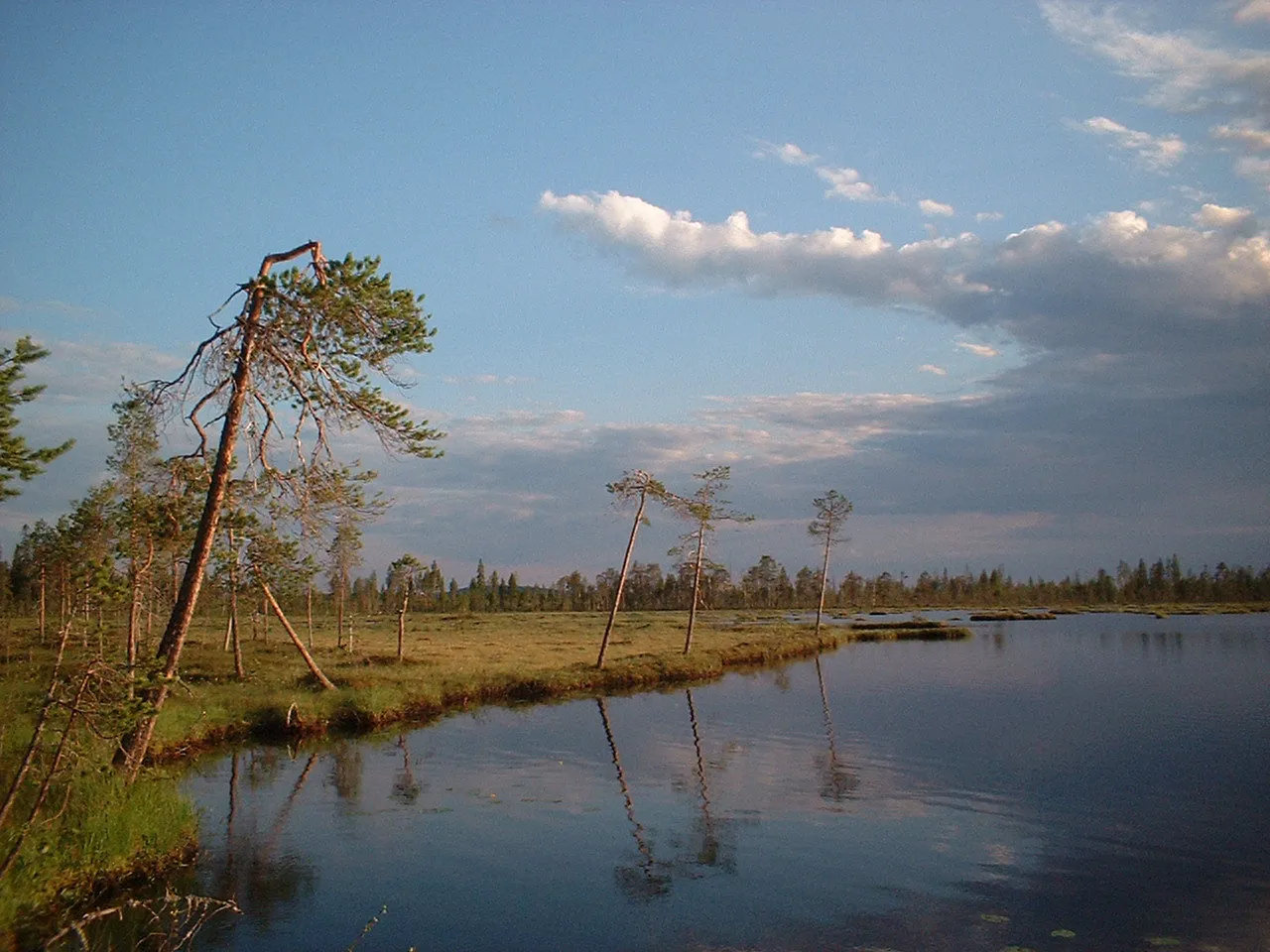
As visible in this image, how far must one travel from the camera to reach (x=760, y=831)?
19.1 metres

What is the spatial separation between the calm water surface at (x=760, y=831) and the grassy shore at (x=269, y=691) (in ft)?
5.61

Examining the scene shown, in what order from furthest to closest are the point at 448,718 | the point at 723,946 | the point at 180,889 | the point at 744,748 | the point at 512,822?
the point at 448,718
the point at 744,748
the point at 512,822
the point at 180,889
the point at 723,946

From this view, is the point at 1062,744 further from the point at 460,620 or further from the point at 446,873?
the point at 460,620

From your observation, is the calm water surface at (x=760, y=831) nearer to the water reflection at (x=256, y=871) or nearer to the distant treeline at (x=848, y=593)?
the water reflection at (x=256, y=871)

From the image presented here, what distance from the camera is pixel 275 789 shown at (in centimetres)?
2302

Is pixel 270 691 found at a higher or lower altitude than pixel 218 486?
lower

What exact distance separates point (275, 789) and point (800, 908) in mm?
14819

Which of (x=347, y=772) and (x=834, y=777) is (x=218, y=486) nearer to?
(x=347, y=772)

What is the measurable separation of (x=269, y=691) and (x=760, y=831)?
2239cm

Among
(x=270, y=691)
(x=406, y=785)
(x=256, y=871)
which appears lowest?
(x=406, y=785)

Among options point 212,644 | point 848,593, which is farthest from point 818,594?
point 212,644

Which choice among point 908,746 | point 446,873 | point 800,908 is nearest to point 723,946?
point 800,908

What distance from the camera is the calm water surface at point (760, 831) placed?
1380 cm

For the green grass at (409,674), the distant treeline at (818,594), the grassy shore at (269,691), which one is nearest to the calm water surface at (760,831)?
the grassy shore at (269,691)
